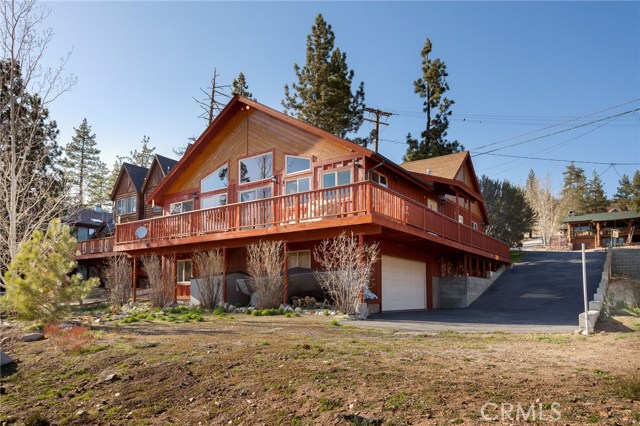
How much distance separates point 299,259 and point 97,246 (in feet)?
58.2

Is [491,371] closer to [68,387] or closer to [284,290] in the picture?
[68,387]

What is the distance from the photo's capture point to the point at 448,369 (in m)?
5.56

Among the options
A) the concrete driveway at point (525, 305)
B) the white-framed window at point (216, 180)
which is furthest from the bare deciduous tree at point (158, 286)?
the concrete driveway at point (525, 305)

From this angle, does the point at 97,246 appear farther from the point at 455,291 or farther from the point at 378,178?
the point at 455,291

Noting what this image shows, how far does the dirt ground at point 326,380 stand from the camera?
14.3 ft

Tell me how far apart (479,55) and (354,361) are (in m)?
15.0

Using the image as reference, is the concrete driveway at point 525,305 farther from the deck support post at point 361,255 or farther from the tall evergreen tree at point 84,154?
the tall evergreen tree at point 84,154

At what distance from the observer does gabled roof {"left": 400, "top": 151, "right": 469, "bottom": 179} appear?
23577 mm

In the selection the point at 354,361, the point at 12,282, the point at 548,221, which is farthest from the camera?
the point at 548,221

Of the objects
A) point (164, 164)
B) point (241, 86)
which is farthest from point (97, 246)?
point (241, 86)

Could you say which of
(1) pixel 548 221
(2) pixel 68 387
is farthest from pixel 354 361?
(1) pixel 548 221

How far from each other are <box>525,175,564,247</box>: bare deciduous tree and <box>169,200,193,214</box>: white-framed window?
42.2 m

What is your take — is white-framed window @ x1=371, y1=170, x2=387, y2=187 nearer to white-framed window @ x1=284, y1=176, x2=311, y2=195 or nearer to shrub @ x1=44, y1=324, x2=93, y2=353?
white-framed window @ x1=284, y1=176, x2=311, y2=195

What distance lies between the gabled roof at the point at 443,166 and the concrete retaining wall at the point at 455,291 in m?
5.22
